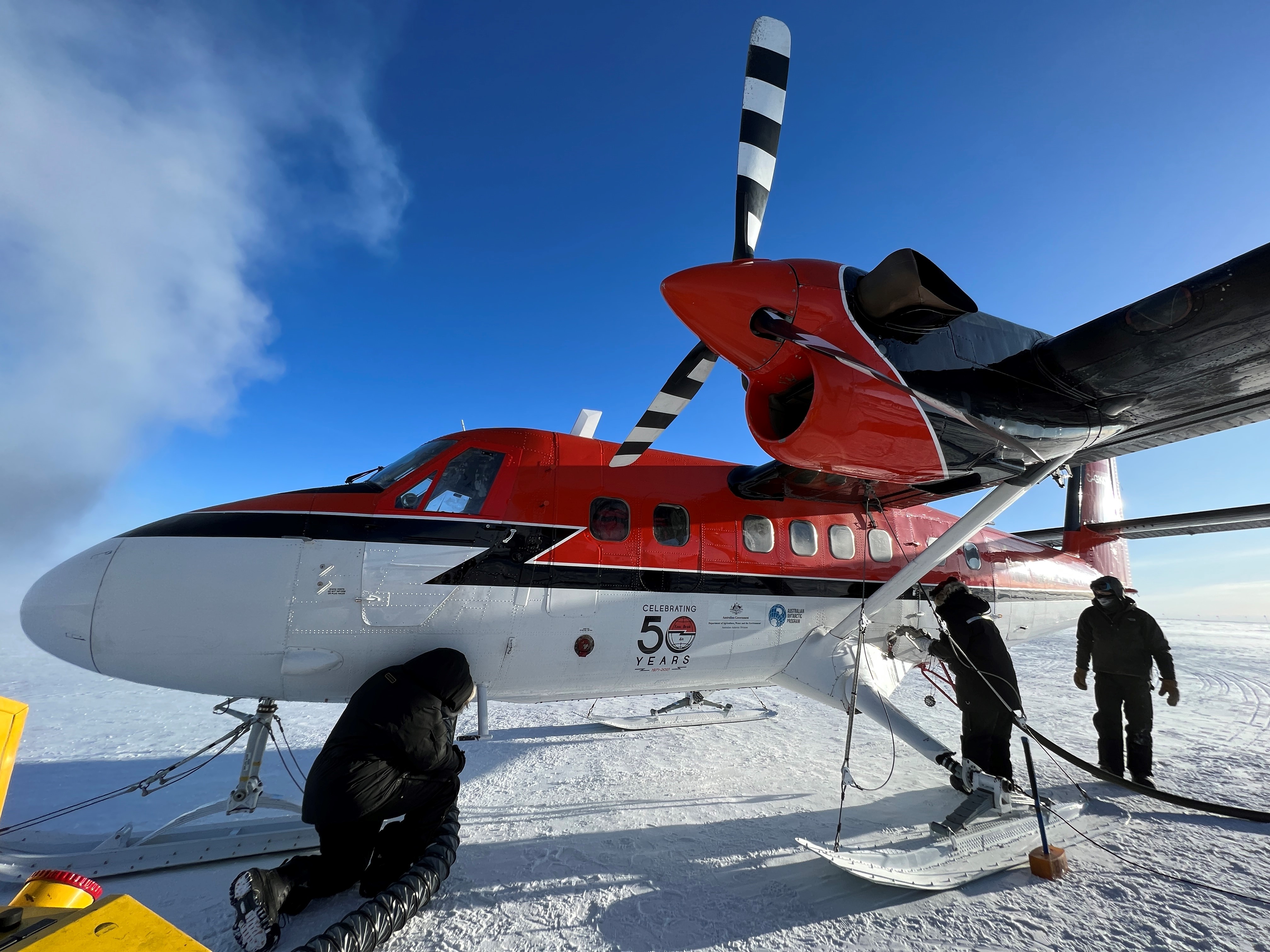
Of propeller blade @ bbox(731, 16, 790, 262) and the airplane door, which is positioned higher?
propeller blade @ bbox(731, 16, 790, 262)

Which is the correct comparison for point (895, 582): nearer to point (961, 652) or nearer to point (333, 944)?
point (961, 652)

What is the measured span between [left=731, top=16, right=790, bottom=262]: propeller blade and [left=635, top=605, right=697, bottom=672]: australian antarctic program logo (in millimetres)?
3197

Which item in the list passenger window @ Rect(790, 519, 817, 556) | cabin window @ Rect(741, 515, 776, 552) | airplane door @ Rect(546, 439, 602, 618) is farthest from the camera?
passenger window @ Rect(790, 519, 817, 556)

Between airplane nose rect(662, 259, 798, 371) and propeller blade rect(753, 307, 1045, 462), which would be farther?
airplane nose rect(662, 259, 798, 371)

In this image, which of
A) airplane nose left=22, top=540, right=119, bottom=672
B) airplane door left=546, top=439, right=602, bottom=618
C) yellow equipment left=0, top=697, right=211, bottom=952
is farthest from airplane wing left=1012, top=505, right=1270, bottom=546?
airplane nose left=22, top=540, right=119, bottom=672

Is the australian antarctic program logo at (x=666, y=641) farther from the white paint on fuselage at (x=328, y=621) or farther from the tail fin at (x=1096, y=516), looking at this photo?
the tail fin at (x=1096, y=516)

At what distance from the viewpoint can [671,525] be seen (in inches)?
215

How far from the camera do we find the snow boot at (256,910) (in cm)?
306

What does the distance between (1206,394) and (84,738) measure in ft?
40.4

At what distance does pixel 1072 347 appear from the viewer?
12.8 ft

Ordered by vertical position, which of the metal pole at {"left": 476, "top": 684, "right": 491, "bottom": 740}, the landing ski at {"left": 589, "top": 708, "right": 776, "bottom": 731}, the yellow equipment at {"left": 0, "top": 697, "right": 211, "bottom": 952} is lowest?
the landing ski at {"left": 589, "top": 708, "right": 776, "bottom": 731}

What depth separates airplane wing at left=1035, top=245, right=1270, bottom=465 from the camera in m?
3.36

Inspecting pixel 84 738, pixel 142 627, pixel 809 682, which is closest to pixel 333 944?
pixel 142 627

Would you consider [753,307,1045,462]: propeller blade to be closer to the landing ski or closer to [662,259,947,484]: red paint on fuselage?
[662,259,947,484]: red paint on fuselage
